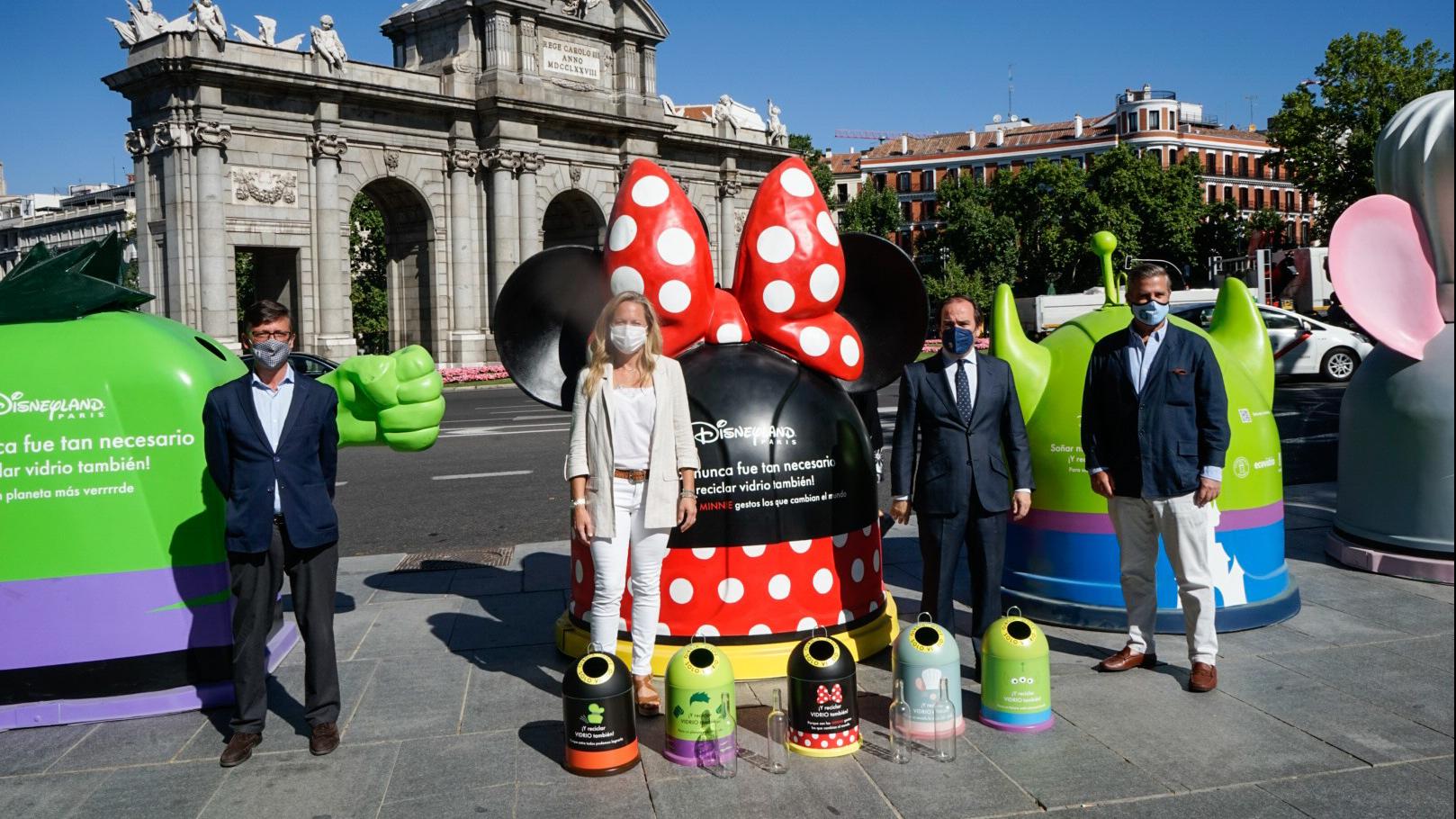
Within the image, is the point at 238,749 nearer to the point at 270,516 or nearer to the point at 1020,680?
the point at 270,516

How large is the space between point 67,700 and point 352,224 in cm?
5879

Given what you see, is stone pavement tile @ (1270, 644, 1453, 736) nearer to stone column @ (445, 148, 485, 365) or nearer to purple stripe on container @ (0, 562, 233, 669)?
purple stripe on container @ (0, 562, 233, 669)

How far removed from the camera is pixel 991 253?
8294cm

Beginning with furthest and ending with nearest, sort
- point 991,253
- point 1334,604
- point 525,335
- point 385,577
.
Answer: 1. point 991,253
2. point 385,577
3. point 1334,604
4. point 525,335

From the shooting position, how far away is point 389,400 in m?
6.34

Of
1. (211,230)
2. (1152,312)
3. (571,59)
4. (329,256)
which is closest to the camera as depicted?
(1152,312)

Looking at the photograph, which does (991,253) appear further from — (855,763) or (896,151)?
(855,763)

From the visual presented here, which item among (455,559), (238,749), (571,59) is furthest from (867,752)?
(571,59)

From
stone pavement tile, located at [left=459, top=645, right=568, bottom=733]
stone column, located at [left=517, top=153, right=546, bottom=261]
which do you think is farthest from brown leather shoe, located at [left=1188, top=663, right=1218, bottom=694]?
stone column, located at [left=517, top=153, right=546, bottom=261]

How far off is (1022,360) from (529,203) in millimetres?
34884

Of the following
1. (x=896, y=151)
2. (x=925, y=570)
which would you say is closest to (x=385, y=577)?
(x=925, y=570)

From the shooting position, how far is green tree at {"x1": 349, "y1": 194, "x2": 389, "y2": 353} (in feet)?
203

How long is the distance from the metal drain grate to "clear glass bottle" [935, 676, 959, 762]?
509 cm

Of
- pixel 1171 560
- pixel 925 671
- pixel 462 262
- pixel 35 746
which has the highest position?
pixel 462 262
